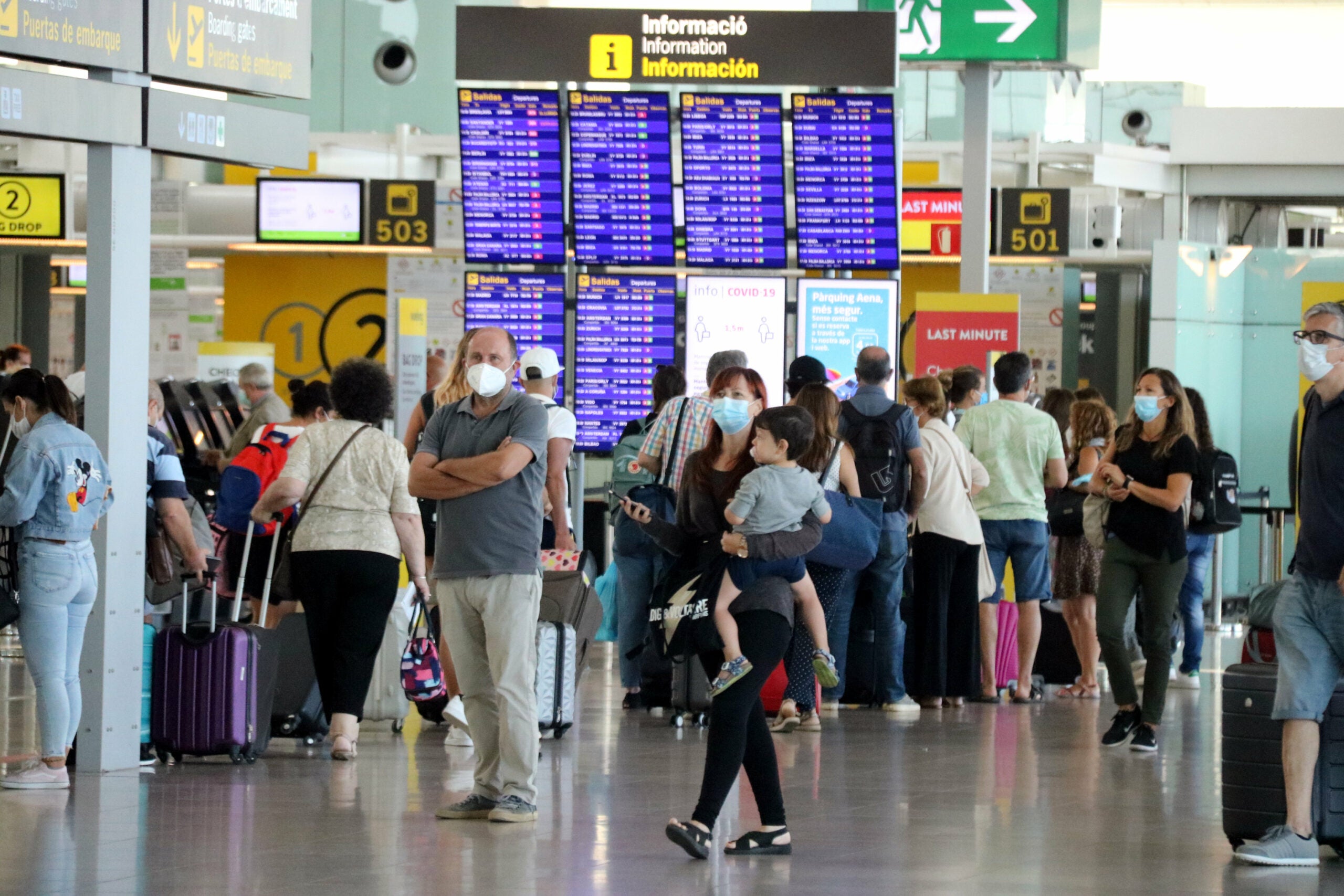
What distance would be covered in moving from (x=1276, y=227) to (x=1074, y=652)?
800 centimetres

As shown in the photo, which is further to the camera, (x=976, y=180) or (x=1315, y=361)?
(x=976, y=180)

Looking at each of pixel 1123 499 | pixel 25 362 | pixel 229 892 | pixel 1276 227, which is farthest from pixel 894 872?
pixel 1276 227

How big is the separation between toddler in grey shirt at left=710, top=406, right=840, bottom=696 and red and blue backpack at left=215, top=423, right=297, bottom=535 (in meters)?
Answer: 2.63

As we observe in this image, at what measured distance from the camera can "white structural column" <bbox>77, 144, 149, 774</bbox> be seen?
715 cm

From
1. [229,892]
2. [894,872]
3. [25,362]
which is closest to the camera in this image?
[229,892]

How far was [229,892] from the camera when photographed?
5.00 m

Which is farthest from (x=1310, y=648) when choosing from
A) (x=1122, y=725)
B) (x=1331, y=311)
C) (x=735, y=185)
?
(x=735, y=185)

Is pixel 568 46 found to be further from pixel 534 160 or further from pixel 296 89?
pixel 296 89

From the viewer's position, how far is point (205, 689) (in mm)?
7363

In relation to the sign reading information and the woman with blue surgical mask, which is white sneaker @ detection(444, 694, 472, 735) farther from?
the woman with blue surgical mask

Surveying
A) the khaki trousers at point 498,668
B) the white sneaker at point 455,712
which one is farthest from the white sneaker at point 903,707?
the khaki trousers at point 498,668

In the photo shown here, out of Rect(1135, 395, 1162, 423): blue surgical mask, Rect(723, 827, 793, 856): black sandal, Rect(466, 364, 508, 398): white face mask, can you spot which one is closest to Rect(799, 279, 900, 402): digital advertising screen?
Rect(1135, 395, 1162, 423): blue surgical mask

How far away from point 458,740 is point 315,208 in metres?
10.7

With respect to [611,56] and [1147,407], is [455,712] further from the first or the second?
[611,56]
